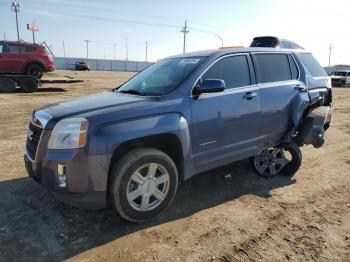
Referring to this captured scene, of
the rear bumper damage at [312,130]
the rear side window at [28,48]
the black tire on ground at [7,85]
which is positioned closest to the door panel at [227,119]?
the rear bumper damage at [312,130]

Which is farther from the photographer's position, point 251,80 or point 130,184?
point 251,80

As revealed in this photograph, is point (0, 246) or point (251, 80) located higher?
point (251, 80)

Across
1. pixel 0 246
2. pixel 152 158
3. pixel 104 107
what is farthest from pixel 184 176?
pixel 0 246

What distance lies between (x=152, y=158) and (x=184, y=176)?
0.64 meters

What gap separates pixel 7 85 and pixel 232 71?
15.9m

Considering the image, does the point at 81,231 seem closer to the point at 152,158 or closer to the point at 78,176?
the point at 78,176

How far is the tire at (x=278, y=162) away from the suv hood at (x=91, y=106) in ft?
7.67

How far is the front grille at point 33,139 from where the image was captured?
3690 mm

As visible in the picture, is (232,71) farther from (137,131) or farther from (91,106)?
(91,106)

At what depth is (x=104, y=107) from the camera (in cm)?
369

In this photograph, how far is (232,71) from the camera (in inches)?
185

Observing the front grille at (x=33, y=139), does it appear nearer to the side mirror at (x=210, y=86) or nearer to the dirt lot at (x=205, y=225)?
the dirt lot at (x=205, y=225)

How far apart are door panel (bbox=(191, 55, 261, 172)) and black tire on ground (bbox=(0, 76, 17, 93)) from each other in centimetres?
1574

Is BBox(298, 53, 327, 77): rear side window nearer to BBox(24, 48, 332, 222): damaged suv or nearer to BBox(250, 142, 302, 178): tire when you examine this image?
BBox(24, 48, 332, 222): damaged suv
